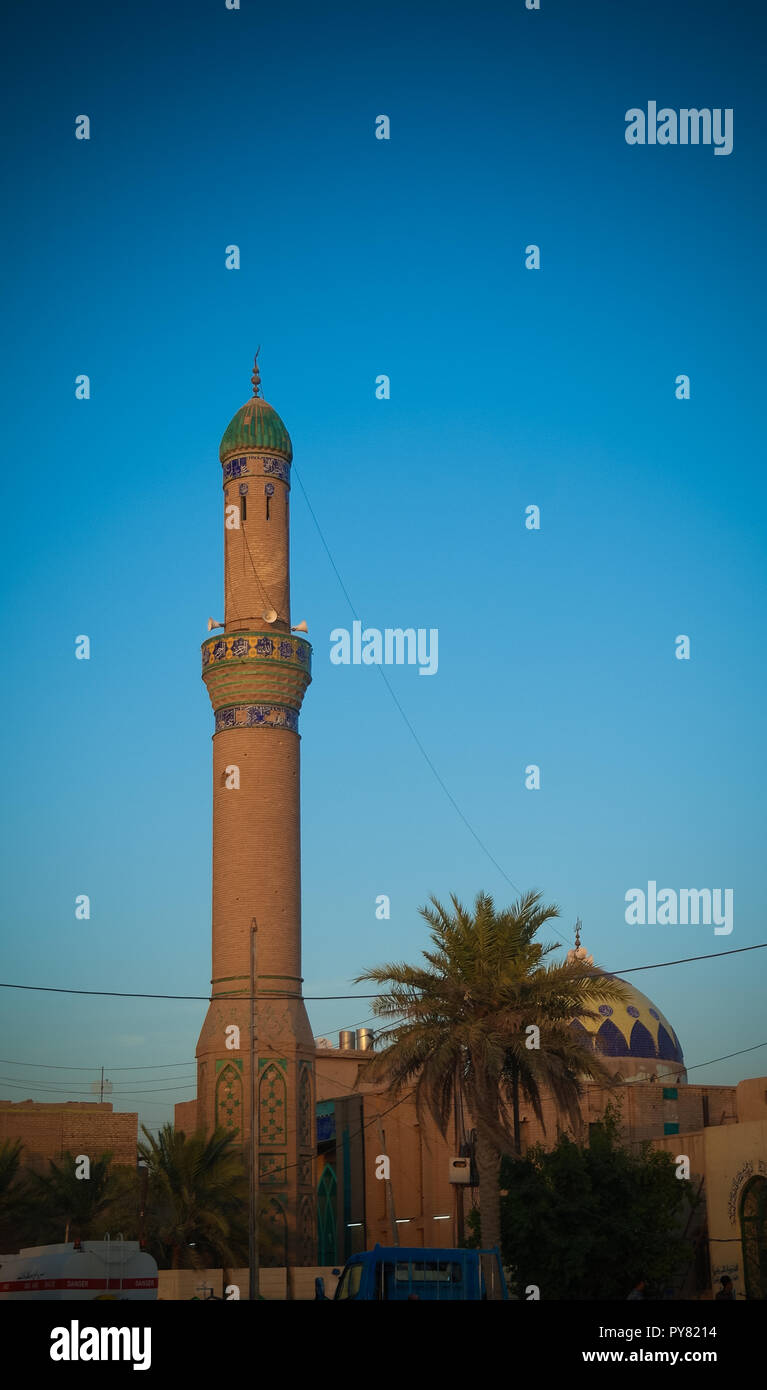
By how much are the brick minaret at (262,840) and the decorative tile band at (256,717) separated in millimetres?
28

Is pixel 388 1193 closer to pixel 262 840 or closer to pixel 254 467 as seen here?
pixel 262 840

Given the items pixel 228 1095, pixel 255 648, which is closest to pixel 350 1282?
pixel 228 1095

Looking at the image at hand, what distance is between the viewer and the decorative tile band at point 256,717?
46000mm

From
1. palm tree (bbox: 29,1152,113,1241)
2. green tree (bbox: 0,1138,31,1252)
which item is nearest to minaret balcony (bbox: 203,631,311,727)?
palm tree (bbox: 29,1152,113,1241)

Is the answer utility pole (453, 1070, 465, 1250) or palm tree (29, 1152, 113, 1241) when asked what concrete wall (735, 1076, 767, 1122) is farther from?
palm tree (29, 1152, 113, 1241)

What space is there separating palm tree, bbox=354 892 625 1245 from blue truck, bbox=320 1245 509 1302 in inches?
268

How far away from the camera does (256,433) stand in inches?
1884

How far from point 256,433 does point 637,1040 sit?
930 inches

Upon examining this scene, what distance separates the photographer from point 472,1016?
30.8 m

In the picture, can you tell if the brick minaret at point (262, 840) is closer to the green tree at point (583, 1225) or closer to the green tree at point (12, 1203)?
the green tree at point (12, 1203)

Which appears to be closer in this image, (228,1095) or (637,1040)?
(228,1095)

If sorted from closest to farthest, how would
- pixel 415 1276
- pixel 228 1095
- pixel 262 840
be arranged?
pixel 415 1276
pixel 228 1095
pixel 262 840

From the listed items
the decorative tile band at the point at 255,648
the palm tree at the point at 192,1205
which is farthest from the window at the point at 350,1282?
the decorative tile band at the point at 255,648
